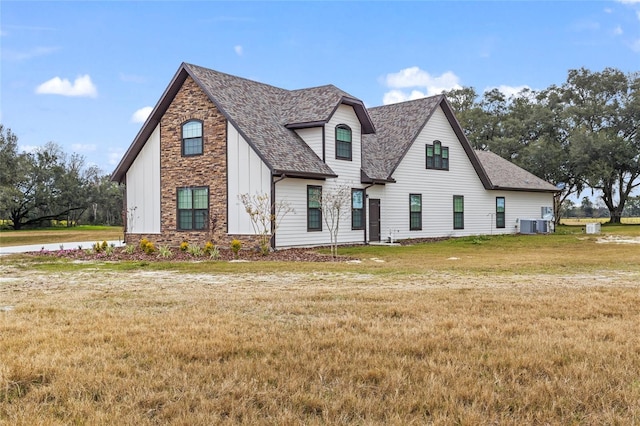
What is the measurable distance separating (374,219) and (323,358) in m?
20.0

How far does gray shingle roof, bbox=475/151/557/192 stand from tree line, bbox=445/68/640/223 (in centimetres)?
978

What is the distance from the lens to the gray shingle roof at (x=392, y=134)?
25.3 m

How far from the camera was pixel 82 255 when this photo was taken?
62.6 ft

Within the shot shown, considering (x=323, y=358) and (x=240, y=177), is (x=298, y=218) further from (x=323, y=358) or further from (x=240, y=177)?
(x=323, y=358)

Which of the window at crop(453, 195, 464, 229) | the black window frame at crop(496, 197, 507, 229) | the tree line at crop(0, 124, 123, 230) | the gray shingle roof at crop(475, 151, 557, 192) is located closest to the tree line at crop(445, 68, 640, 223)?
the gray shingle roof at crop(475, 151, 557, 192)

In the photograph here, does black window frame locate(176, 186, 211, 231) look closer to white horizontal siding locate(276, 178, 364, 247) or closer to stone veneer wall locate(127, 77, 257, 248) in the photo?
stone veneer wall locate(127, 77, 257, 248)

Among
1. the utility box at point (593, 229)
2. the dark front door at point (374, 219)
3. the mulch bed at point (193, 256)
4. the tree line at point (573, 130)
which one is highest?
the tree line at point (573, 130)

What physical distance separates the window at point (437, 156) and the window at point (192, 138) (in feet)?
37.4

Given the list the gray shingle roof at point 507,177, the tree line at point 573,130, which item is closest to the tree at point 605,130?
the tree line at point 573,130

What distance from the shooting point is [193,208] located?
72.6ft

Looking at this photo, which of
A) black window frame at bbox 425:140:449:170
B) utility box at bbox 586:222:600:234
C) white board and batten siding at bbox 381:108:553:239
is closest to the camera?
white board and batten siding at bbox 381:108:553:239

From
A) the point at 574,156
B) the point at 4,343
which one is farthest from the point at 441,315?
the point at 574,156

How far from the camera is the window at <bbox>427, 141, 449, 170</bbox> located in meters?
27.7

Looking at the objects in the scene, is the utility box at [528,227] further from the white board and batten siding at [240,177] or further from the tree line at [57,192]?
the tree line at [57,192]
